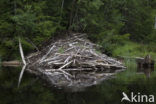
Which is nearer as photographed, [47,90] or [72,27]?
[47,90]

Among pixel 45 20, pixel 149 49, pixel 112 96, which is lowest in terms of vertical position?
pixel 149 49

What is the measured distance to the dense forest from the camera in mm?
22188

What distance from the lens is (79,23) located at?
25141 mm

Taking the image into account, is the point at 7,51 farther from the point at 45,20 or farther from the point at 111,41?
the point at 111,41

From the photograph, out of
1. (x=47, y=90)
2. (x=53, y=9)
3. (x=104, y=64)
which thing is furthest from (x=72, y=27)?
(x=47, y=90)

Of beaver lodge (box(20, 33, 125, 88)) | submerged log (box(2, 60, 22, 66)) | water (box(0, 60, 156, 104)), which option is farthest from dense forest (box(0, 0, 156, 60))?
water (box(0, 60, 156, 104))

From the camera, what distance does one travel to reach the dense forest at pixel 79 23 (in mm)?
22188

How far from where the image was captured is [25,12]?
71.8 feet

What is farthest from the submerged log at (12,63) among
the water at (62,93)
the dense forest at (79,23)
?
the water at (62,93)

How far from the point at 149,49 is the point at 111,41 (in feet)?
13.3

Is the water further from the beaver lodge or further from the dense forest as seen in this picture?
the dense forest

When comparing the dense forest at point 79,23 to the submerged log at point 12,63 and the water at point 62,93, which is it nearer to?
the submerged log at point 12,63

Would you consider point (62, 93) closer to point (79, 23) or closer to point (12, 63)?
point (12, 63)

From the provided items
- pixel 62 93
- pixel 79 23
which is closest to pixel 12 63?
pixel 79 23
